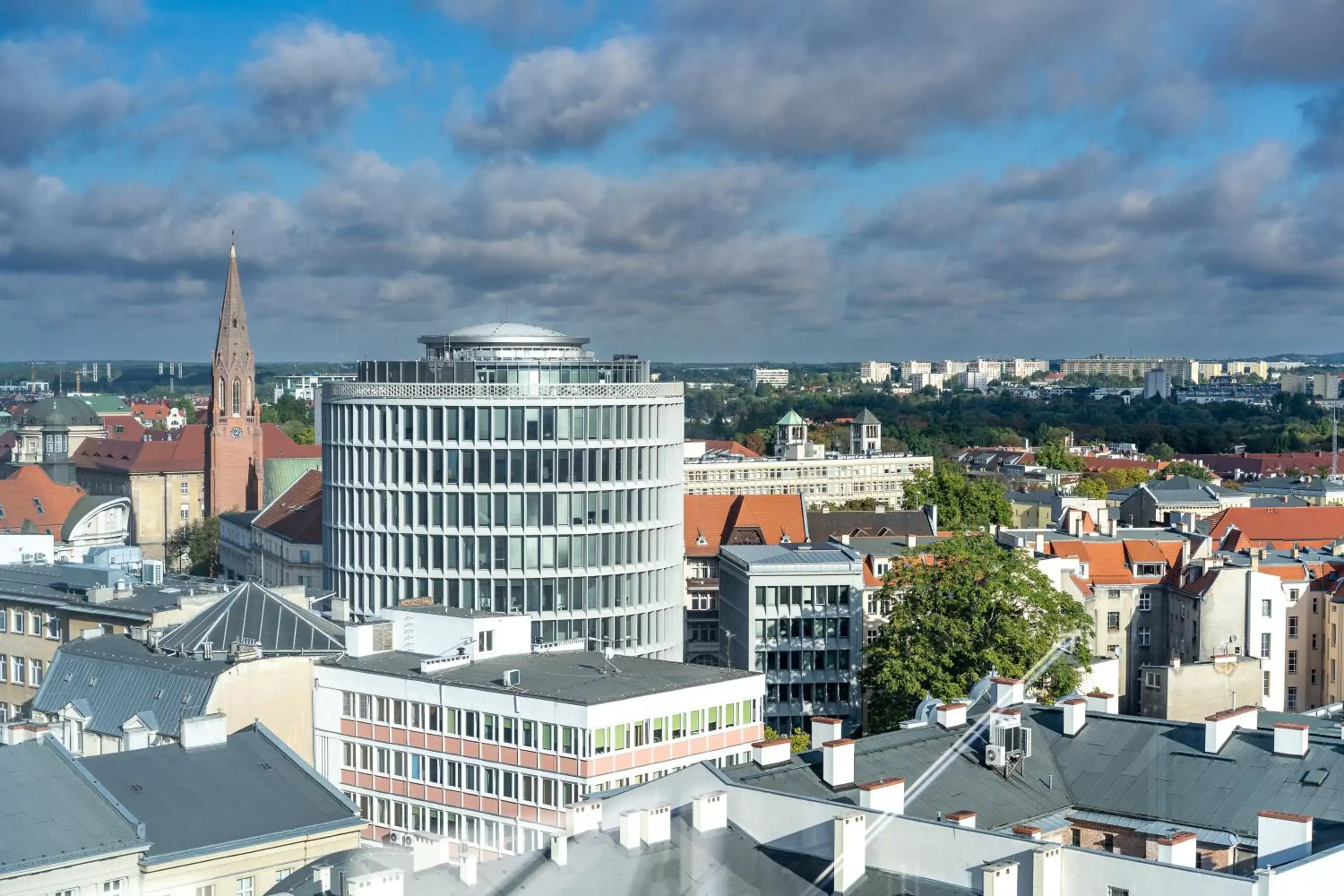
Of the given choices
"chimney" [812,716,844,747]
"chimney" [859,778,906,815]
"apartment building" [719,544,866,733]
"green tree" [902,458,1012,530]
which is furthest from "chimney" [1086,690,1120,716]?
"green tree" [902,458,1012,530]

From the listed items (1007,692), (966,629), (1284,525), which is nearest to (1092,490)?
(1284,525)

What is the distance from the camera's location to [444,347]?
95688 millimetres

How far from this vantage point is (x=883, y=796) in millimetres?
39781

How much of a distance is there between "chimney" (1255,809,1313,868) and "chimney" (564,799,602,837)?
14.3 metres

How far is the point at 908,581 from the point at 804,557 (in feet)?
53.5

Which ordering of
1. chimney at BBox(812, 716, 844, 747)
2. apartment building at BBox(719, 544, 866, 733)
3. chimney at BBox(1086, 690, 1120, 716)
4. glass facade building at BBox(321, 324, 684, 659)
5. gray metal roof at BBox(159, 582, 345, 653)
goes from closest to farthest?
chimney at BBox(812, 716, 844, 747) < chimney at BBox(1086, 690, 1120, 716) < gray metal roof at BBox(159, 582, 345, 653) < glass facade building at BBox(321, 324, 684, 659) < apartment building at BBox(719, 544, 866, 733)

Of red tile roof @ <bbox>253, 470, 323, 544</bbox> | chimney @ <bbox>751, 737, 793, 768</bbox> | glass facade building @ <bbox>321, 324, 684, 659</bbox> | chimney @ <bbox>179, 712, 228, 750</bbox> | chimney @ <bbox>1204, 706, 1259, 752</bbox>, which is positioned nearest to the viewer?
chimney @ <bbox>751, 737, 793, 768</bbox>

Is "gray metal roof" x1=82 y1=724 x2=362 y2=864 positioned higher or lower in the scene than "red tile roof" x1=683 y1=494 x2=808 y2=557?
lower

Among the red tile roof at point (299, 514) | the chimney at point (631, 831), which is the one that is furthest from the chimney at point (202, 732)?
the red tile roof at point (299, 514)

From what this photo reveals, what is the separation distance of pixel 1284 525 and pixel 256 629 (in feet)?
302

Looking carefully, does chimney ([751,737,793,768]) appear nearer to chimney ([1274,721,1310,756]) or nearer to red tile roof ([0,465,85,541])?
chimney ([1274,721,1310,756])

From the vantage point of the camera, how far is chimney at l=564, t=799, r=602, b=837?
39.7 m

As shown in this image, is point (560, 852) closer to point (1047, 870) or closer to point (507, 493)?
point (1047, 870)

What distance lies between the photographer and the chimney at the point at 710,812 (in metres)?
39.4
